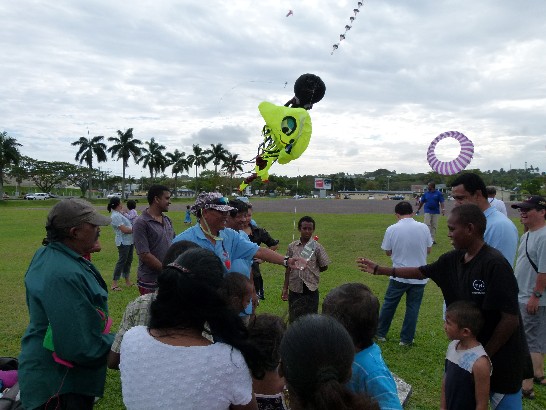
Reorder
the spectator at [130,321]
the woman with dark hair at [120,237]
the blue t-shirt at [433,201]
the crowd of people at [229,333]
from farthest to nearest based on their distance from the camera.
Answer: the blue t-shirt at [433,201], the woman with dark hair at [120,237], the spectator at [130,321], the crowd of people at [229,333]

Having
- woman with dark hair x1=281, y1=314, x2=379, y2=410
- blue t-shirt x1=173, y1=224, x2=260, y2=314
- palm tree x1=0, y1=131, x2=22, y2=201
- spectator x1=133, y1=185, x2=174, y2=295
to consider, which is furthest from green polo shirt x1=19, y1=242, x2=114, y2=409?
palm tree x1=0, y1=131, x2=22, y2=201

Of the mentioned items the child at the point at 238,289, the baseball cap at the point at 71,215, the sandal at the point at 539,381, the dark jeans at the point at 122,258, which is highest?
the baseball cap at the point at 71,215

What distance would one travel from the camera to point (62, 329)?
2.33 m

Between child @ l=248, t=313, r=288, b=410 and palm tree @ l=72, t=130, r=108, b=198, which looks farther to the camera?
palm tree @ l=72, t=130, r=108, b=198

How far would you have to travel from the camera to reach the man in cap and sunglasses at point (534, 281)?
4539 mm

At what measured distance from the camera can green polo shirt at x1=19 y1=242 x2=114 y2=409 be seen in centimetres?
235

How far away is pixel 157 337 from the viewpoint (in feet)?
6.13

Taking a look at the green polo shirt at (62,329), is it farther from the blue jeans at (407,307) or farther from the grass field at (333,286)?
the blue jeans at (407,307)

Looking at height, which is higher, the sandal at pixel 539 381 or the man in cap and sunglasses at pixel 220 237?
the man in cap and sunglasses at pixel 220 237

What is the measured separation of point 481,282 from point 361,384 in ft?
4.08

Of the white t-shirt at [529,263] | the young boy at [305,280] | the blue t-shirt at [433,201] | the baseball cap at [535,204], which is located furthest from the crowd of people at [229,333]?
the blue t-shirt at [433,201]

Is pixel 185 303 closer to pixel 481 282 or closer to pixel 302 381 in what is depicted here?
pixel 302 381

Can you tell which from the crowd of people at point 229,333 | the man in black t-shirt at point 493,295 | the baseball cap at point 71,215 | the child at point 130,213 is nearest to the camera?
the crowd of people at point 229,333

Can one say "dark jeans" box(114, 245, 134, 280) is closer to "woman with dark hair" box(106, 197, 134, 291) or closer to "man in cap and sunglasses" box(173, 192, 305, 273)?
"woman with dark hair" box(106, 197, 134, 291)
